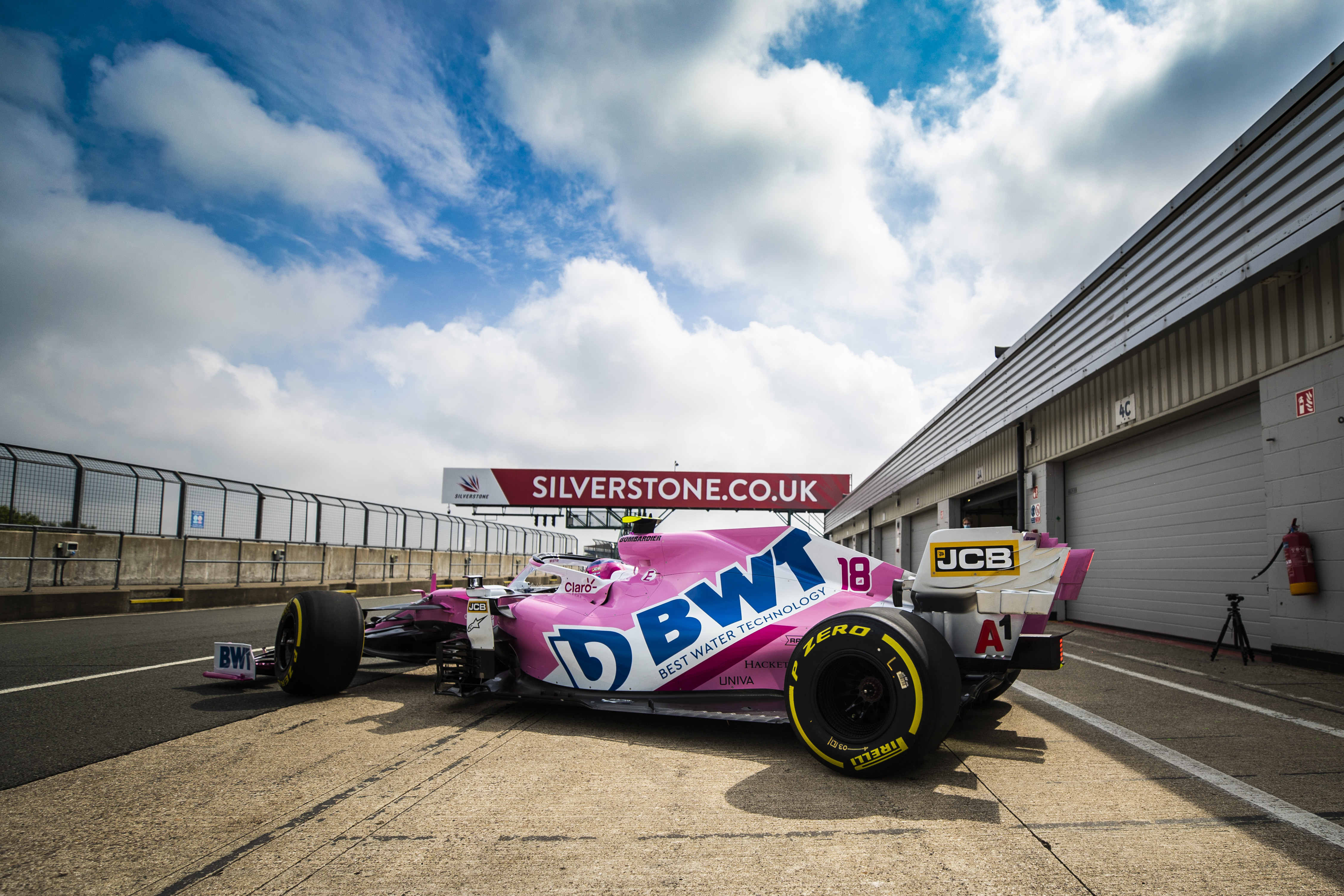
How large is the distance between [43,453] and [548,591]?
11.0 m

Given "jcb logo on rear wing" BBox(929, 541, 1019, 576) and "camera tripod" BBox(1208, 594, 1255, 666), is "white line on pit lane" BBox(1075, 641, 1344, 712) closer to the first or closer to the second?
"camera tripod" BBox(1208, 594, 1255, 666)

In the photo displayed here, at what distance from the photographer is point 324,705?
4.79 m

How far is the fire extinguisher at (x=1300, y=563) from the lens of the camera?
22.3 feet

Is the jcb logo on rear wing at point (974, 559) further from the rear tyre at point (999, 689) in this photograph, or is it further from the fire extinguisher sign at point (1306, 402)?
the fire extinguisher sign at point (1306, 402)

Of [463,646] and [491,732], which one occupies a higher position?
[463,646]

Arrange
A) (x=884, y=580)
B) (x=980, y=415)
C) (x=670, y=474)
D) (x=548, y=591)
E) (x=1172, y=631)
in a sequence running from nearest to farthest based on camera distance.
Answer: (x=884, y=580)
(x=548, y=591)
(x=1172, y=631)
(x=980, y=415)
(x=670, y=474)

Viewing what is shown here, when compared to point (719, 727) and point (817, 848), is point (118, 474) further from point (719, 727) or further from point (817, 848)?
point (817, 848)

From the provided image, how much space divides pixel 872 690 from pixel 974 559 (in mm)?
930

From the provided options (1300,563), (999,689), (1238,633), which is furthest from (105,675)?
(1300,563)

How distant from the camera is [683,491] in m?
28.2

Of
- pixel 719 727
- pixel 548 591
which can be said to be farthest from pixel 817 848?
pixel 548 591

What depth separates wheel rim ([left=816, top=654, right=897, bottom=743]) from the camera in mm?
3197

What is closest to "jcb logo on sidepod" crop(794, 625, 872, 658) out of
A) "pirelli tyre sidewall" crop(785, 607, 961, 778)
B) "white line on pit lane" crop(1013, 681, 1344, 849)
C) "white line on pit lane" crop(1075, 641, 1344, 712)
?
"pirelli tyre sidewall" crop(785, 607, 961, 778)

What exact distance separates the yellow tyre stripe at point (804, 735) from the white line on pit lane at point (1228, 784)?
1613 mm
